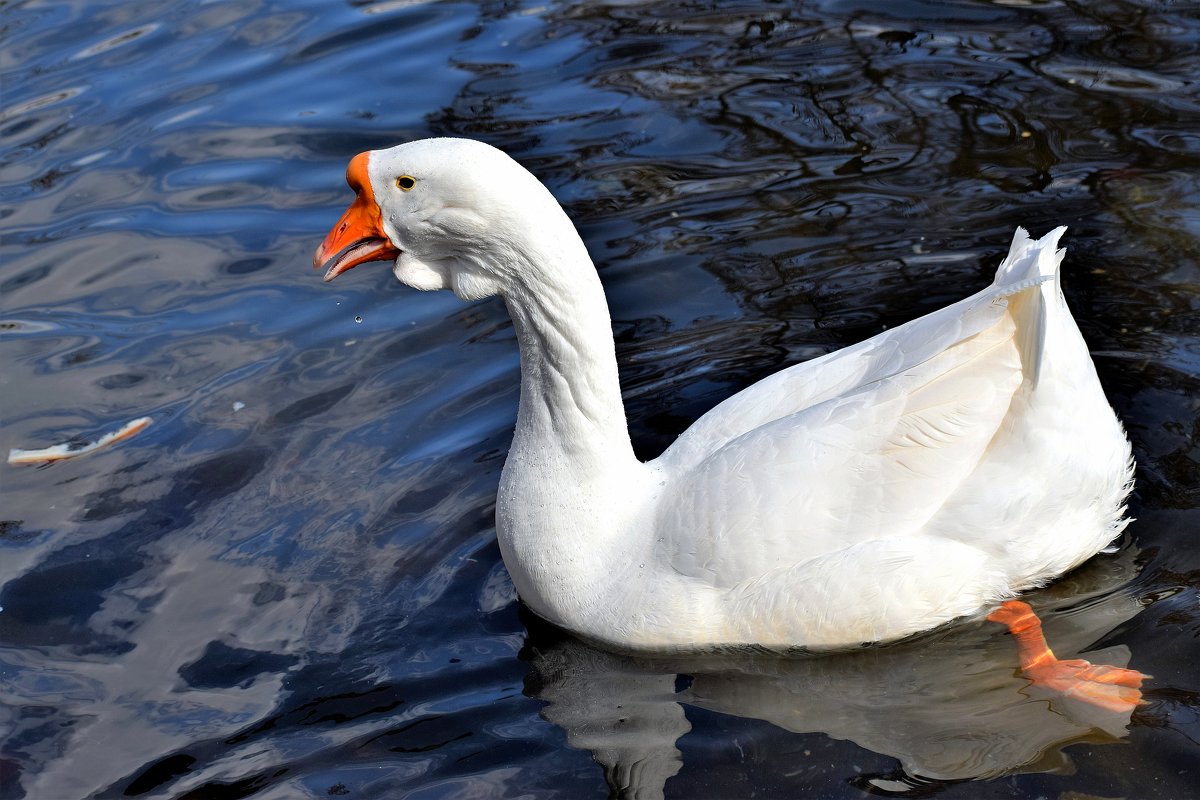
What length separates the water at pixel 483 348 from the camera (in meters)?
4.20

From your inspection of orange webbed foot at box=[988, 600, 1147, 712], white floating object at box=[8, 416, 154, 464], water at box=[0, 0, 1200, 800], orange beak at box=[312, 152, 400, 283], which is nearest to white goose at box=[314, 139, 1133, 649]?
orange beak at box=[312, 152, 400, 283]

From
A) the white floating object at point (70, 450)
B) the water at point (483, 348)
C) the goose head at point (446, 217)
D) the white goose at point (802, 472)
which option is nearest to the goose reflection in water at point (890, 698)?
the water at point (483, 348)

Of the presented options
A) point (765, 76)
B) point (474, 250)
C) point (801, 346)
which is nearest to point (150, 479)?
point (474, 250)

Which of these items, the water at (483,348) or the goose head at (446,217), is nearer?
the goose head at (446,217)

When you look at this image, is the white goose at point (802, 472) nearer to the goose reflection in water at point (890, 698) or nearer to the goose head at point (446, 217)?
the goose head at point (446, 217)

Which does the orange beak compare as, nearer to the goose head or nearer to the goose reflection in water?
the goose head

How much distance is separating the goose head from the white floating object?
7.39 ft

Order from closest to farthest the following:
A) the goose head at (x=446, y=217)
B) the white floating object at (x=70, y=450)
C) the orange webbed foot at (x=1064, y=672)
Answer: the goose head at (x=446, y=217)
the orange webbed foot at (x=1064, y=672)
the white floating object at (x=70, y=450)

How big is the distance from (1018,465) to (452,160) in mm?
2092

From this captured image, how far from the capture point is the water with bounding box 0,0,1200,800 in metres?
4.20

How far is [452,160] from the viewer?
393 cm

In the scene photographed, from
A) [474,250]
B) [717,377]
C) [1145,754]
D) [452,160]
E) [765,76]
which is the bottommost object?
[1145,754]

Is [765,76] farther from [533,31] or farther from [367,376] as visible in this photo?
[367,376]

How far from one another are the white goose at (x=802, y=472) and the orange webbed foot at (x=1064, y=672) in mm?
115
